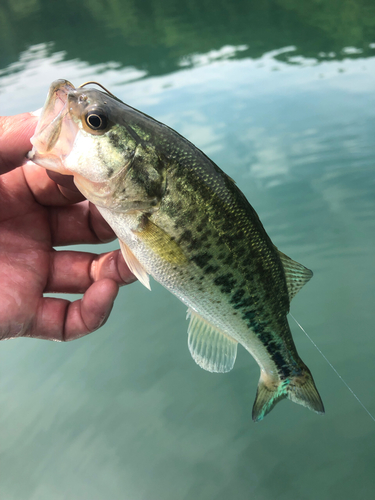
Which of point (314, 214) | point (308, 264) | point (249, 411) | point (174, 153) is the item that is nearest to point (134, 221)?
point (174, 153)

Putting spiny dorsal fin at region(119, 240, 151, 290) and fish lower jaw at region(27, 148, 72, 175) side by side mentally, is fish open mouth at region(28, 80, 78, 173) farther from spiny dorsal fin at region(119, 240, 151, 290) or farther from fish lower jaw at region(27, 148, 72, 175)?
spiny dorsal fin at region(119, 240, 151, 290)

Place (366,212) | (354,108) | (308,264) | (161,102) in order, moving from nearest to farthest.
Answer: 1. (308,264)
2. (366,212)
3. (354,108)
4. (161,102)

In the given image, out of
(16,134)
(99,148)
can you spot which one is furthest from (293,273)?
(16,134)

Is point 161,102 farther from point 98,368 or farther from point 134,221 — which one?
point 134,221

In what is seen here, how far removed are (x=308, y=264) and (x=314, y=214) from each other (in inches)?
37.4

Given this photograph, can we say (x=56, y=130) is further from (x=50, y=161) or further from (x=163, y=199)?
(x=163, y=199)

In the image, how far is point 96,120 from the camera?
77.0 inches

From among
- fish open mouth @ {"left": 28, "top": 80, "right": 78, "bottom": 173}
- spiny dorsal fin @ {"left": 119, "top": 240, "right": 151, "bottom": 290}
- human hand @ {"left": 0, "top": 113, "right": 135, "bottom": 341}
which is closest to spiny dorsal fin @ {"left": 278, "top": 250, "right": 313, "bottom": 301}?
spiny dorsal fin @ {"left": 119, "top": 240, "right": 151, "bottom": 290}

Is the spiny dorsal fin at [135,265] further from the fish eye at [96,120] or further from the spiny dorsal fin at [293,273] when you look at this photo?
the spiny dorsal fin at [293,273]

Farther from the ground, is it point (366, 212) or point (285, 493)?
point (366, 212)

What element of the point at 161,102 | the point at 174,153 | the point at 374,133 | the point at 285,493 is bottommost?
the point at 285,493

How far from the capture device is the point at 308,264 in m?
5.25

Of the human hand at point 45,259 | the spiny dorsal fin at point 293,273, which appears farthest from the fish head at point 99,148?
the spiny dorsal fin at point 293,273

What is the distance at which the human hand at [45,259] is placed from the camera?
8.14 feet
